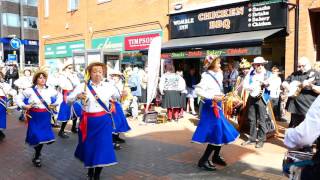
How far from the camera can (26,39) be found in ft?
169

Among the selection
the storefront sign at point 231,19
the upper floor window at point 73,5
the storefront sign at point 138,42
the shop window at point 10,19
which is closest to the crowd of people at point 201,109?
the storefront sign at point 231,19

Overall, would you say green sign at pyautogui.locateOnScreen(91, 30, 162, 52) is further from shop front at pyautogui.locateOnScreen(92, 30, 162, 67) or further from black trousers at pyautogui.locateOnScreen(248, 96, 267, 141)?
black trousers at pyautogui.locateOnScreen(248, 96, 267, 141)

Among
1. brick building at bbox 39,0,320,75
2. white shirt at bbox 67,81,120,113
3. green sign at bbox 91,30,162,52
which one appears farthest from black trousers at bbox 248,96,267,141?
green sign at bbox 91,30,162,52

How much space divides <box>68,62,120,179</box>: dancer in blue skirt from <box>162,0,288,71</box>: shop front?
7.23 m

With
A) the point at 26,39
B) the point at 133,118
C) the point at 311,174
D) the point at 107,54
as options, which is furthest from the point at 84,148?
the point at 26,39

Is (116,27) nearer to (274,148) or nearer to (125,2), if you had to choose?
(125,2)

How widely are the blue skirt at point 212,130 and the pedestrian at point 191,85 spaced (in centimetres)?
698

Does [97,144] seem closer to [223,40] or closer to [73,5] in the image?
[223,40]

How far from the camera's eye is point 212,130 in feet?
20.4

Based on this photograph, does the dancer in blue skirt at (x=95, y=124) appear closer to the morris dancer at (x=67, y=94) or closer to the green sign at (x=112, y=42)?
the morris dancer at (x=67, y=94)

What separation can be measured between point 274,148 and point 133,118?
550 cm

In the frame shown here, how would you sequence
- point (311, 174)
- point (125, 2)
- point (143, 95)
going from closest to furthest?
point (311, 174)
point (143, 95)
point (125, 2)

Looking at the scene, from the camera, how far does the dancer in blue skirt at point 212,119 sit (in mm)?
6174

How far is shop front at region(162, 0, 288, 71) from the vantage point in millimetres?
12031
